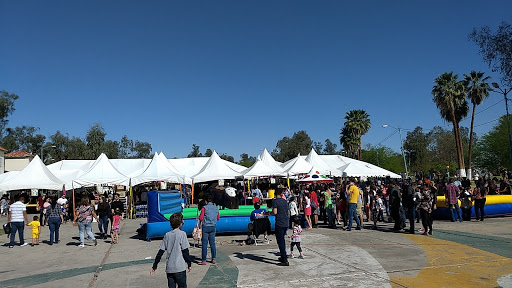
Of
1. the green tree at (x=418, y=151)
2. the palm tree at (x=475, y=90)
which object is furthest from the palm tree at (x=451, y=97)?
the green tree at (x=418, y=151)

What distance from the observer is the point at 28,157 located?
59344 millimetres

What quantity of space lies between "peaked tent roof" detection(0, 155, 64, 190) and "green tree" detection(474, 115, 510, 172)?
4769 cm

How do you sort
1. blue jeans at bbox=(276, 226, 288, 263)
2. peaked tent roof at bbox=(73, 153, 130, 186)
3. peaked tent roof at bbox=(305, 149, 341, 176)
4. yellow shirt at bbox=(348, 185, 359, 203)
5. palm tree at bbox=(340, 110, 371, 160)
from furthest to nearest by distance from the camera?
palm tree at bbox=(340, 110, 371, 160) → peaked tent roof at bbox=(305, 149, 341, 176) → peaked tent roof at bbox=(73, 153, 130, 186) → yellow shirt at bbox=(348, 185, 359, 203) → blue jeans at bbox=(276, 226, 288, 263)

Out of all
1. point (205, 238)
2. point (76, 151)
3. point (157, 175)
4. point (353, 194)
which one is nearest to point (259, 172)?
point (157, 175)

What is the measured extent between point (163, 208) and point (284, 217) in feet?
21.0

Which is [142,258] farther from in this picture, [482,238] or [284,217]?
[482,238]

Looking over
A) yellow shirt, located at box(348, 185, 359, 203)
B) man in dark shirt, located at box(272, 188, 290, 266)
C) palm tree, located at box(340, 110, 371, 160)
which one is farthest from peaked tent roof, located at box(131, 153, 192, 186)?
palm tree, located at box(340, 110, 371, 160)

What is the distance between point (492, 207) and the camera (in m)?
15.2

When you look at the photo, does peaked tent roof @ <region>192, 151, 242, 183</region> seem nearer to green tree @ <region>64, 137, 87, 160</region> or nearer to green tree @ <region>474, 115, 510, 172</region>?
green tree @ <region>474, 115, 510, 172</region>

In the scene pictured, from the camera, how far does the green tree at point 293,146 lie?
76.6 m

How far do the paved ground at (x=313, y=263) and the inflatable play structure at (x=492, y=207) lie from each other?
3.05m

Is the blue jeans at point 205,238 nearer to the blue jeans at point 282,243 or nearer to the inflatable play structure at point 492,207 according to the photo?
the blue jeans at point 282,243

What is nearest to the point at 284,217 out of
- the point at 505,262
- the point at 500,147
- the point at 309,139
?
the point at 505,262

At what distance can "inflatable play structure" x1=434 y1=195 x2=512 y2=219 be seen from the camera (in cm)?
1512
